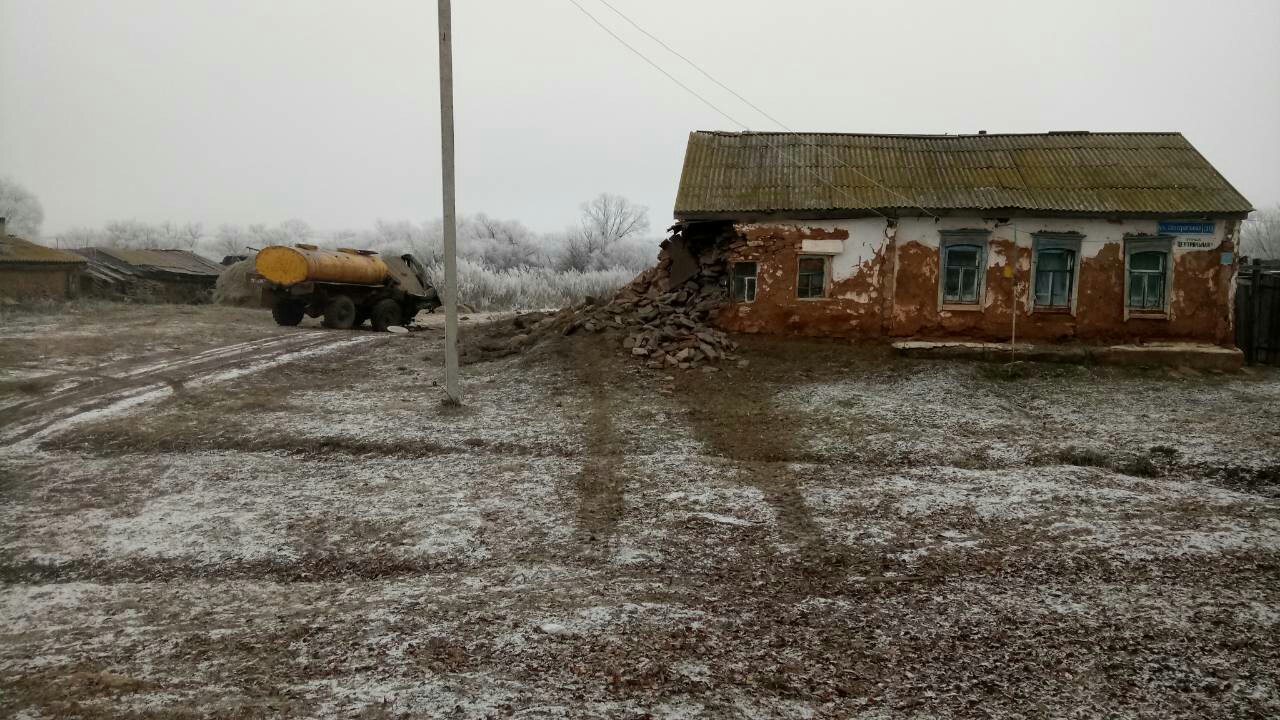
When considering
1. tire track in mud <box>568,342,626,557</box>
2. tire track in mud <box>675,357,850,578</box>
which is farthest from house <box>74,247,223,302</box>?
tire track in mud <box>675,357,850,578</box>

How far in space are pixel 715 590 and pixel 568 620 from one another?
123 cm

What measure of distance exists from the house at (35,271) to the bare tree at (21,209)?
22.2 m

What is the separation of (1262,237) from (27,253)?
68314 mm

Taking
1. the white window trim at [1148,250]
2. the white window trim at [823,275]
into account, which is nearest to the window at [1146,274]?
the white window trim at [1148,250]

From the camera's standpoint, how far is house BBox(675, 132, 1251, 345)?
49.8 feet

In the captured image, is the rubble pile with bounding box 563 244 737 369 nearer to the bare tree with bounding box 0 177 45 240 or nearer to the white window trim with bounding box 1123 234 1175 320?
the white window trim with bounding box 1123 234 1175 320

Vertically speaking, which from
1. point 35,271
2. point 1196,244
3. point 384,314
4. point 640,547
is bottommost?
point 640,547

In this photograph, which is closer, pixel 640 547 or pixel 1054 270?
pixel 640 547

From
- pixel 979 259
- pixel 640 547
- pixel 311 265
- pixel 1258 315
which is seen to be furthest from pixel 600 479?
pixel 1258 315

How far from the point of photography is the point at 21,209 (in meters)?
45.9

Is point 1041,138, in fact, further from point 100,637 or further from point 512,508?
point 100,637

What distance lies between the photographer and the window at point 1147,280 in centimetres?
1531

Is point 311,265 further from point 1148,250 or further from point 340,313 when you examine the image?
point 1148,250

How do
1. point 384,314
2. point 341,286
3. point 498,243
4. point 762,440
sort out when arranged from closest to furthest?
point 762,440 → point 341,286 → point 384,314 → point 498,243
